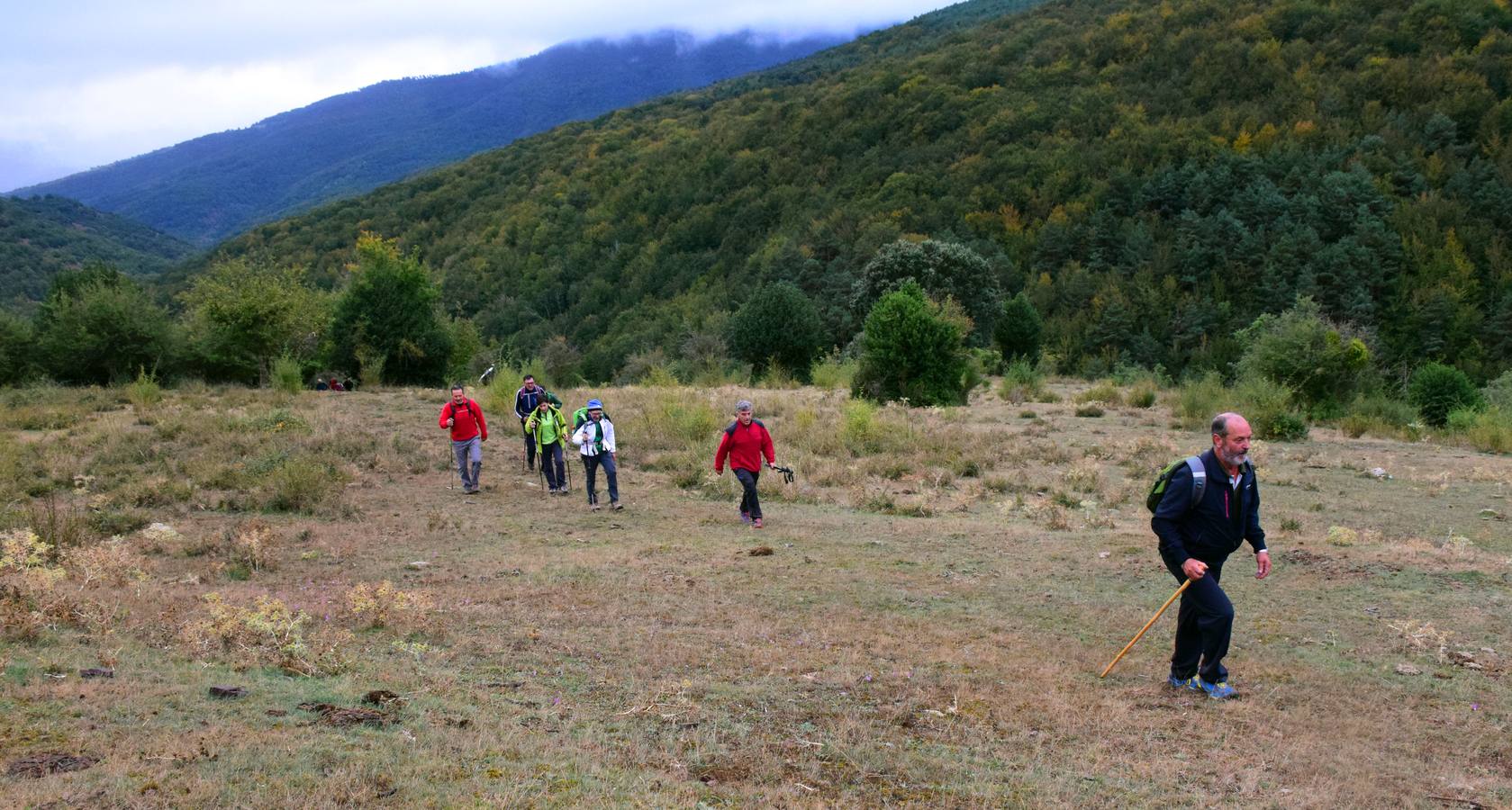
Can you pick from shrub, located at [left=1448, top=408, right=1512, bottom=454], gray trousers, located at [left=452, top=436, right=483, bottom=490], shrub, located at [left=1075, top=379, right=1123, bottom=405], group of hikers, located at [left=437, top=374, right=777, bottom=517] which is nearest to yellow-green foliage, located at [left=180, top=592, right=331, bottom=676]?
group of hikers, located at [left=437, top=374, right=777, bottom=517]

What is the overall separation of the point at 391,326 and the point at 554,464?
2272 centimetres

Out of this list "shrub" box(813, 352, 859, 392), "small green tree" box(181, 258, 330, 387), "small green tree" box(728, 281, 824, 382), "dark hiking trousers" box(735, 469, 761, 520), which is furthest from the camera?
"small green tree" box(728, 281, 824, 382)

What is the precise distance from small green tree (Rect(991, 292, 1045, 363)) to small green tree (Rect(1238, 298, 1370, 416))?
75.4 feet

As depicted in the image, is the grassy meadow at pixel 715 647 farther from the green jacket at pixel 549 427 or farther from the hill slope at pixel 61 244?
the hill slope at pixel 61 244

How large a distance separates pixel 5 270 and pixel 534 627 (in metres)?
102

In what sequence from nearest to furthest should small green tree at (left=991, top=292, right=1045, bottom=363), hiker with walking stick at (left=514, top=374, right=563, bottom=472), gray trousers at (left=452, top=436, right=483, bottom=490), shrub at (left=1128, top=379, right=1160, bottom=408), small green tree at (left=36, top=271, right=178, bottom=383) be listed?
gray trousers at (left=452, top=436, right=483, bottom=490), hiker with walking stick at (left=514, top=374, right=563, bottom=472), shrub at (left=1128, top=379, right=1160, bottom=408), small green tree at (left=36, top=271, right=178, bottom=383), small green tree at (left=991, top=292, right=1045, bottom=363)

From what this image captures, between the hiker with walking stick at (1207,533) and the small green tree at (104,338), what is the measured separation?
3218 cm

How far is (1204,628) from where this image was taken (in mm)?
5906

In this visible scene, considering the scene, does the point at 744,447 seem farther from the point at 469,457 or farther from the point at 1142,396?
the point at 1142,396

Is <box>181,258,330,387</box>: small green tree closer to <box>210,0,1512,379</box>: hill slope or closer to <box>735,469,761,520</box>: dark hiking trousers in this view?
<box>735,469,761,520</box>: dark hiking trousers

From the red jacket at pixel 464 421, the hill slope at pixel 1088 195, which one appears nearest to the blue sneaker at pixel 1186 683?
the red jacket at pixel 464 421

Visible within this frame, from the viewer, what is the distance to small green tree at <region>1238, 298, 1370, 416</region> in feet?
84.8

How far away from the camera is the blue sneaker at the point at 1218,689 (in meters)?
5.95

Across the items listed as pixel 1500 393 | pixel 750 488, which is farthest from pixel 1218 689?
pixel 1500 393
